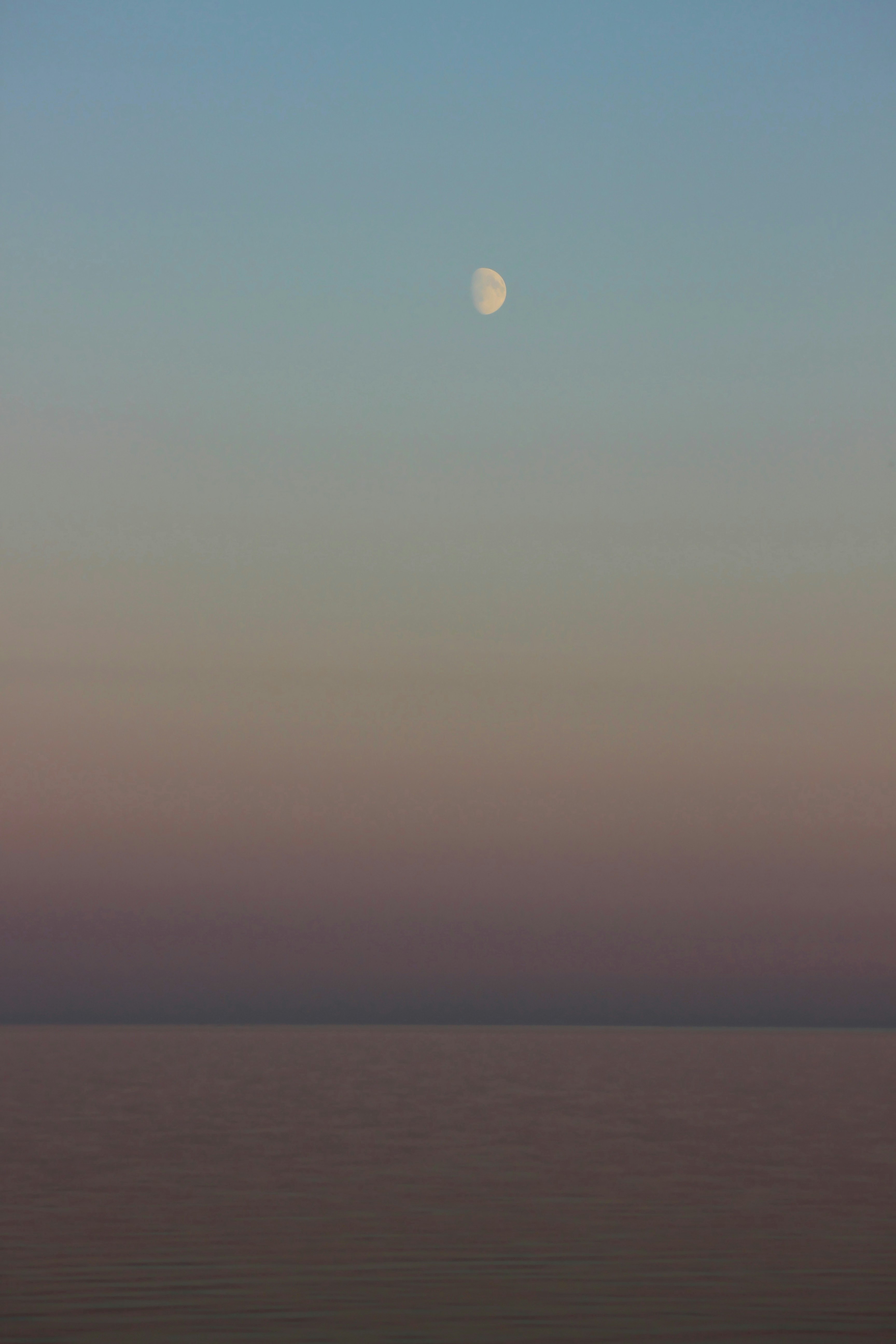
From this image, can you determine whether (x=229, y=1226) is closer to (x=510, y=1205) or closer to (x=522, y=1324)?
(x=510, y=1205)

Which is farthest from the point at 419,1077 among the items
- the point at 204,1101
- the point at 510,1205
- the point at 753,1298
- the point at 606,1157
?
the point at 753,1298

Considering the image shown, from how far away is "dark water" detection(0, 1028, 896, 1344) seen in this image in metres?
31.2

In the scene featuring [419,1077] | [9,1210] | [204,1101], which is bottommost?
[419,1077]

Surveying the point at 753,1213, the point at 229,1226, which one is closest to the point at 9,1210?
the point at 229,1226

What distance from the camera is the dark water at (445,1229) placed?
31.2 meters

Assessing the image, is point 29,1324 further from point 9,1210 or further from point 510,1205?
point 510,1205

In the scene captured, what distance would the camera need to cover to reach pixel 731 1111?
100 meters

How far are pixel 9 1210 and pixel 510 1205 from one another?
52.0ft

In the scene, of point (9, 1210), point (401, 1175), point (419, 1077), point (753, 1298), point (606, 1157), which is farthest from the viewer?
point (419, 1077)

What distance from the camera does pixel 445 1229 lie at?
42.4 metres

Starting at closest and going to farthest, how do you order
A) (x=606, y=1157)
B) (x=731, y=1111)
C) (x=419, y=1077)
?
(x=606, y=1157)
(x=731, y=1111)
(x=419, y=1077)

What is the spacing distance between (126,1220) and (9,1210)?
4471mm

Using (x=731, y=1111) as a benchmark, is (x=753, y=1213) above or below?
above

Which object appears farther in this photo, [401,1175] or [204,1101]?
[204,1101]
